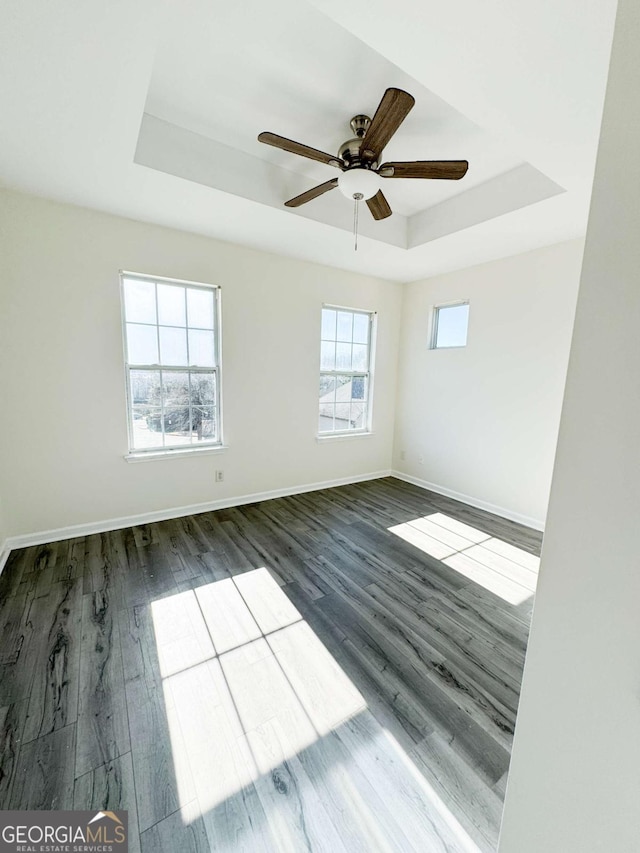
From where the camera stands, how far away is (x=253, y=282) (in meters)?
3.46

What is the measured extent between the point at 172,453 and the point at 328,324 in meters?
2.28

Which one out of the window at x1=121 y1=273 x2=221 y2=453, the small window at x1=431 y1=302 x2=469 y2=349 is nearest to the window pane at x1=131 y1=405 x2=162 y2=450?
the window at x1=121 y1=273 x2=221 y2=453

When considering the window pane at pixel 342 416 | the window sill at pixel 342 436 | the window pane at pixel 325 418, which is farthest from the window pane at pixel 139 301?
the window pane at pixel 342 416

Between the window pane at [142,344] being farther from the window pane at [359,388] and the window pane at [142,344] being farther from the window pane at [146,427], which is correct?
the window pane at [359,388]

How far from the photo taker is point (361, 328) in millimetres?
4398

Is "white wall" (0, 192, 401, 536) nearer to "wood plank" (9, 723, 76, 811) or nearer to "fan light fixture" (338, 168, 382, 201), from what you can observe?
"fan light fixture" (338, 168, 382, 201)

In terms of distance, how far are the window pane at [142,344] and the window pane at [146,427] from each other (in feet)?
1.42

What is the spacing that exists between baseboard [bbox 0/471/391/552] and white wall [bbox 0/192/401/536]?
55 mm

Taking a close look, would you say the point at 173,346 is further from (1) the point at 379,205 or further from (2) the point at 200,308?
(1) the point at 379,205

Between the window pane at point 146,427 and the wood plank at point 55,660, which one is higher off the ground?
the window pane at point 146,427

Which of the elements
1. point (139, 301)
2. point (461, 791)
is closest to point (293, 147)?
point (139, 301)

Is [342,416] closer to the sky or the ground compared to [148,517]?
closer to the sky

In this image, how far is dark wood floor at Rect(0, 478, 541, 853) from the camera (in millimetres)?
1126

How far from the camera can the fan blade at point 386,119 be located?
1.45 m
